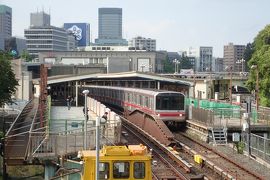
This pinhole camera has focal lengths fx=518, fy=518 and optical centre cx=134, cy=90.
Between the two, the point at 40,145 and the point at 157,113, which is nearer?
the point at 40,145

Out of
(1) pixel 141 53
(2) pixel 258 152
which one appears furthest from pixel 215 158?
(1) pixel 141 53

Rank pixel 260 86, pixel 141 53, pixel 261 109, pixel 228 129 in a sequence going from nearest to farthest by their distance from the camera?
pixel 228 129, pixel 261 109, pixel 260 86, pixel 141 53

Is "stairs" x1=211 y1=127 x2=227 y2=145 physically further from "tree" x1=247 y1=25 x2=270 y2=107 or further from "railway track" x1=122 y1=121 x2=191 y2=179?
"tree" x1=247 y1=25 x2=270 y2=107

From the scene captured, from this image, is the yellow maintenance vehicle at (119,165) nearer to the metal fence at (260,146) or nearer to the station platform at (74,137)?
the station platform at (74,137)

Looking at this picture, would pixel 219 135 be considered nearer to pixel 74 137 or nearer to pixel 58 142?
pixel 74 137

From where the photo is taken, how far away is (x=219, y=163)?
26.5 m

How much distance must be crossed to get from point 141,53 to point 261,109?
10232 cm

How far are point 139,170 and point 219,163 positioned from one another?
11.8 meters

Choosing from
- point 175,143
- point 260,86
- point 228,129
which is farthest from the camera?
point 260,86

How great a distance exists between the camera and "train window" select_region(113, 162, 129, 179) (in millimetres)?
15488

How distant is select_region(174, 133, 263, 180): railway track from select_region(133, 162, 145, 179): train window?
25.7 feet

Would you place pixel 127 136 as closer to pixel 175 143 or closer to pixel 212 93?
pixel 175 143

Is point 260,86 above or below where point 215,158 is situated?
above

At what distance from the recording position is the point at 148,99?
39.3 meters
